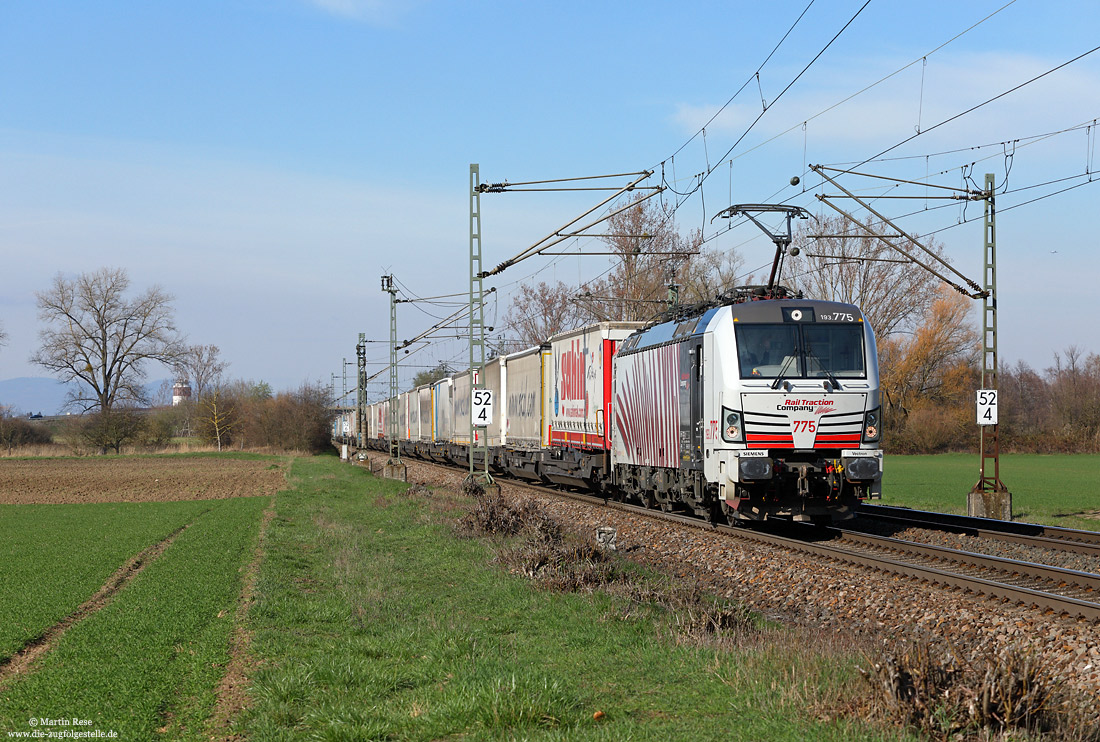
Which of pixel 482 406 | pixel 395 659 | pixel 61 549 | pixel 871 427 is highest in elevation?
pixel 482 406

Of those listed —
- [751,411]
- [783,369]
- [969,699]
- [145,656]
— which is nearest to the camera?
[969,699]

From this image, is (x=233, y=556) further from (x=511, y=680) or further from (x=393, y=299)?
(x=393, y=299)

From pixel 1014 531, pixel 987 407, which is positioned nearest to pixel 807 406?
pixel 1014 531

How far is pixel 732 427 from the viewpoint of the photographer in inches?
572

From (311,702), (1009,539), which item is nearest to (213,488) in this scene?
(1009,539)

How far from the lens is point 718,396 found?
14797mm

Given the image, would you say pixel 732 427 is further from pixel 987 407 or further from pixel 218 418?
pixel 218 418

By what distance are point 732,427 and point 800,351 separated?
5.29 ft

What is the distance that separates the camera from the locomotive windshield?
577 inches

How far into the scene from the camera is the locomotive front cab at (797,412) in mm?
14438

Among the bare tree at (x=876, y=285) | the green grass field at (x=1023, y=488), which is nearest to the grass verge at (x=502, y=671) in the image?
the green grass field at (x=1023, y=488)

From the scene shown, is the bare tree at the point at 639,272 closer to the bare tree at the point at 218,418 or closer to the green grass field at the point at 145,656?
the green grass field at the point at 145,656

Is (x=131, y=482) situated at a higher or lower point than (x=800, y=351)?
lower

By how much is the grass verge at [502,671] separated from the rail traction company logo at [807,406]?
5.26m
